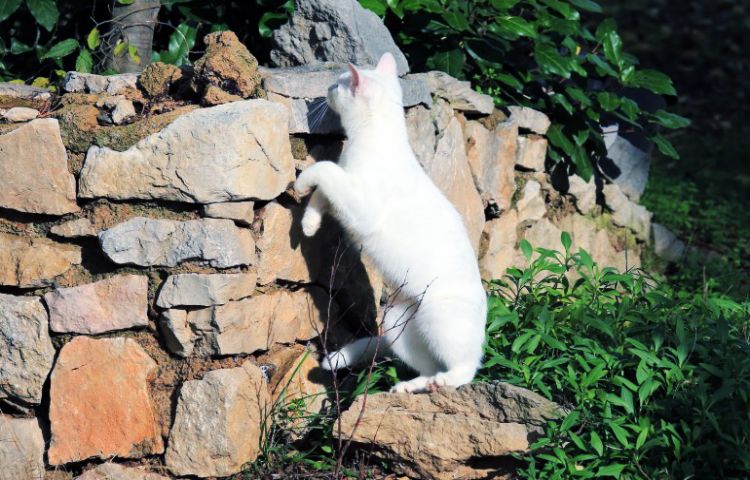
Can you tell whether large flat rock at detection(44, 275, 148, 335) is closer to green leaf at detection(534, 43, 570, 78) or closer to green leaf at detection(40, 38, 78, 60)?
green leaf at detection(40, 38, 78, 60)

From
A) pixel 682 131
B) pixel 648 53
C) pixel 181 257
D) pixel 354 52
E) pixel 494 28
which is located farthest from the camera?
pixel 648 53

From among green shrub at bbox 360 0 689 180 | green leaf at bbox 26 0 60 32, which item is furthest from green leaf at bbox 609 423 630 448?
green leaf at bbox 26 0 60 32

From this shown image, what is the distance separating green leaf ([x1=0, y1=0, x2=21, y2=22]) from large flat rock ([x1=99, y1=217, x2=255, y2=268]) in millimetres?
1561

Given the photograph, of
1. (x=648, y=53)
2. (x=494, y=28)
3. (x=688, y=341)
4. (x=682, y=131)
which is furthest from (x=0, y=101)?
(x=648, y=53)

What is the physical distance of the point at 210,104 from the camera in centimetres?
365

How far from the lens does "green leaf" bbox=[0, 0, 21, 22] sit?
4297mm

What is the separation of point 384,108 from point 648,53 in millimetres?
7937

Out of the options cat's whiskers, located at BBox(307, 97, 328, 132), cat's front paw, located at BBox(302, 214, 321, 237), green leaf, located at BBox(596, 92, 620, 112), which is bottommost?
green leaf, located at BBox(596, 92, 620, 112)

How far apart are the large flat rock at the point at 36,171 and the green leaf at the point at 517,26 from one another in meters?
2.64

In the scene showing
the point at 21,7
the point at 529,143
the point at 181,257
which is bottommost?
the point at 529,143

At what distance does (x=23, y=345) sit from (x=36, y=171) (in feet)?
2.36

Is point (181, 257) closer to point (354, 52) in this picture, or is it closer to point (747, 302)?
point (354, 52)

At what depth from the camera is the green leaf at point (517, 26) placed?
194 inches

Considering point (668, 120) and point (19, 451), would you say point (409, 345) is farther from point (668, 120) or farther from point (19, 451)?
point (668, 120)
